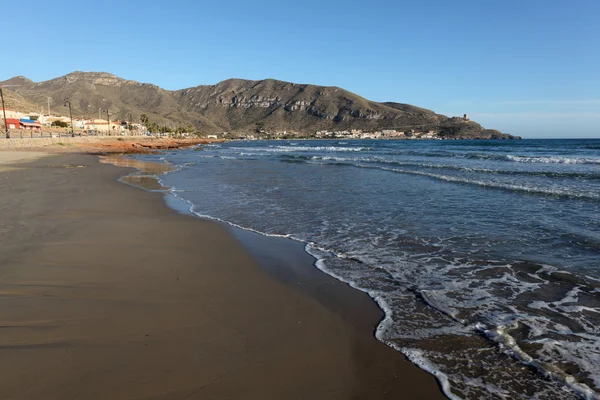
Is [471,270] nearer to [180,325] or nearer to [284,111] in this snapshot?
[180,325]

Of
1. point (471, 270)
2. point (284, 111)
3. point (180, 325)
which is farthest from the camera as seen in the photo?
point (284, 111)

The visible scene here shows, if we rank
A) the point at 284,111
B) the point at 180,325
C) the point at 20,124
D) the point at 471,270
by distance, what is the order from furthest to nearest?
the point at 284,111 → the point at 20,124 → the point at 471,270 → the point at 180,325

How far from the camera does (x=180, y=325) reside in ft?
12.9

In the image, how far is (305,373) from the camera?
10.3ft

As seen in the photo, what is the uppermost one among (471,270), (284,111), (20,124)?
(284,111)

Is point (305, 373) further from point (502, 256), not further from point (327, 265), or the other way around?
point (502, 256)

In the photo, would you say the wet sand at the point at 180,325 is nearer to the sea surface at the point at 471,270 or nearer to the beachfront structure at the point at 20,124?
the sea surface at the point at 471,270

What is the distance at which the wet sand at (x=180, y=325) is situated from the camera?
9.62 ft

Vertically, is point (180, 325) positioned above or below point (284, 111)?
below

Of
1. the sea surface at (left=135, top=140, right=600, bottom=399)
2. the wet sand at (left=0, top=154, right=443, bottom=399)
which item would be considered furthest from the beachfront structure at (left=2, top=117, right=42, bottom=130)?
the wet sand at (left=0, top=154, right=443, bottom=399)

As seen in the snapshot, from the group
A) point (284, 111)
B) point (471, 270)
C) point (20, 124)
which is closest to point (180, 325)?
point (471, 270)

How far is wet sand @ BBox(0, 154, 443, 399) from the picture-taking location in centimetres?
293

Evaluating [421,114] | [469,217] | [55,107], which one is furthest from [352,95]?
[469,217]

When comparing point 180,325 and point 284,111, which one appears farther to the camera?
point 284,111
